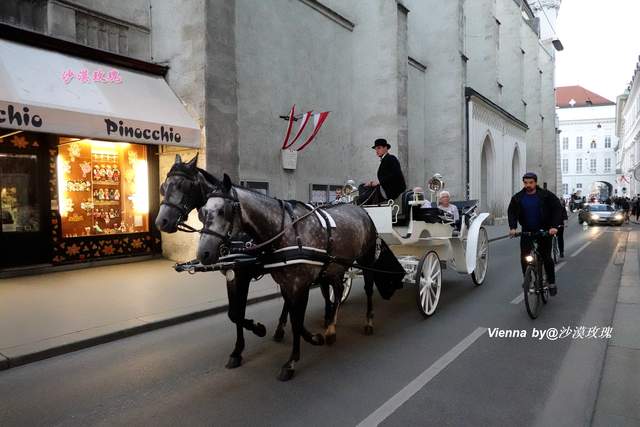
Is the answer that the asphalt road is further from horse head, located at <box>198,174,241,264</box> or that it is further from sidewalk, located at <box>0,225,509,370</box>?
horse head, located at <box>198,174,241,264</box>

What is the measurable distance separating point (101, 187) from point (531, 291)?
9821 millimetres

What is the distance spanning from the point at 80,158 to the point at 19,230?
2.13 meters

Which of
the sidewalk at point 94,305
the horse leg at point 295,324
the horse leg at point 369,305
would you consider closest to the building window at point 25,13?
the sidewalk at point 94,305

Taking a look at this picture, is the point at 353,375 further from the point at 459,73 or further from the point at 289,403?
the point at 459,73

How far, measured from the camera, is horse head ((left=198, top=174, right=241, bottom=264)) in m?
3.70

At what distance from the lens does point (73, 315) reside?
6.36m

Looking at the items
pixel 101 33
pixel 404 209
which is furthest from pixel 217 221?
pixel 101 33

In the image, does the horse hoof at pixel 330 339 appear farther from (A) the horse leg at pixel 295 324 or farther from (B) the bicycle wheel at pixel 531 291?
(B) the bicycle wheel at pixel 531 291

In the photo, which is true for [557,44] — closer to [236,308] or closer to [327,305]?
[327,305]

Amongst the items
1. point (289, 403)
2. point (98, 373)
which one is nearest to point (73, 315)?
point (98, 373)

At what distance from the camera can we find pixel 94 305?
694cm

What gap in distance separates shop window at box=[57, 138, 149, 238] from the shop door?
46 centimetres

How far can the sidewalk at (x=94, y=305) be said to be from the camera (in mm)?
5301

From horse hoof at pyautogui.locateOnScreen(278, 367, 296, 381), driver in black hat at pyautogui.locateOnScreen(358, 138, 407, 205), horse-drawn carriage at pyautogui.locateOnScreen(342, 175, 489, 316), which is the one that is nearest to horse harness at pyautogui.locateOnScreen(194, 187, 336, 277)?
horse hoof at pyautogui.locateOnScreen(278, 367, 296, 381)
